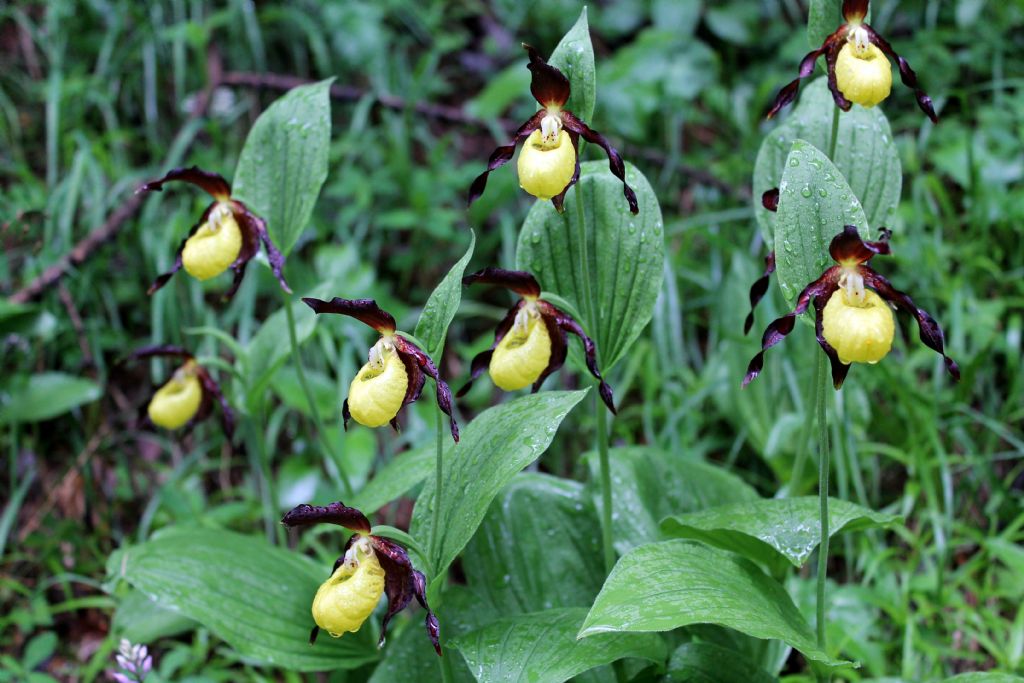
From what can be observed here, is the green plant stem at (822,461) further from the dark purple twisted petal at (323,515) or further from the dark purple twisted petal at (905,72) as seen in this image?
the dark purple twisted petal at (323,515)

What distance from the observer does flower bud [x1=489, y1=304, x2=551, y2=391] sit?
53.3 inches

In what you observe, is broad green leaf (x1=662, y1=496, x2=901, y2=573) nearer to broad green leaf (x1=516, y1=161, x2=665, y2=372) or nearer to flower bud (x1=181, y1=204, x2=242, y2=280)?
broad green leaf (x1=516, y1=161, x2=665, y2=372)

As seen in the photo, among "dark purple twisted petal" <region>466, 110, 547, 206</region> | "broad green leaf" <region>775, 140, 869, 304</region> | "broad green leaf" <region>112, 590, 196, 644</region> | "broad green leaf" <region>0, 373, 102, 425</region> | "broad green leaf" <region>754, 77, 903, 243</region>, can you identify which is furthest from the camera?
"broad green leaf" <region>0, 373, 102, 425</region>

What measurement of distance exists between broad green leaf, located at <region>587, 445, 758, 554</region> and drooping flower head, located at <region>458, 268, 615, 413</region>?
32cm

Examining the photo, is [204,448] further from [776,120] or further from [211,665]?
[776,120]

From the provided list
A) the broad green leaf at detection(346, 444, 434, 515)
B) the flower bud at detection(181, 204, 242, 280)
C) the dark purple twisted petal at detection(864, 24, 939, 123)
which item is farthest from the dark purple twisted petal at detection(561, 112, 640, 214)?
the flower bud at detection(181, 204, 242, 280)

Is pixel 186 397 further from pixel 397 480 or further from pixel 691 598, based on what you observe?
pixel 691 598

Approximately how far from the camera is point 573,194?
154cm

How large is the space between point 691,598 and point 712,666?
31 centimetres

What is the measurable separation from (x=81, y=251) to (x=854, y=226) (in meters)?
2.34

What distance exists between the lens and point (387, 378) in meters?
1.20

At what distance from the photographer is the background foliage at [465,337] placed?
5.52ft

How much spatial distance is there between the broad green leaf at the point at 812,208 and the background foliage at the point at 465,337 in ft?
1.30

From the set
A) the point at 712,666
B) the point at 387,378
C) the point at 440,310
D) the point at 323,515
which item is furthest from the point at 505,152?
the point at 712,666
